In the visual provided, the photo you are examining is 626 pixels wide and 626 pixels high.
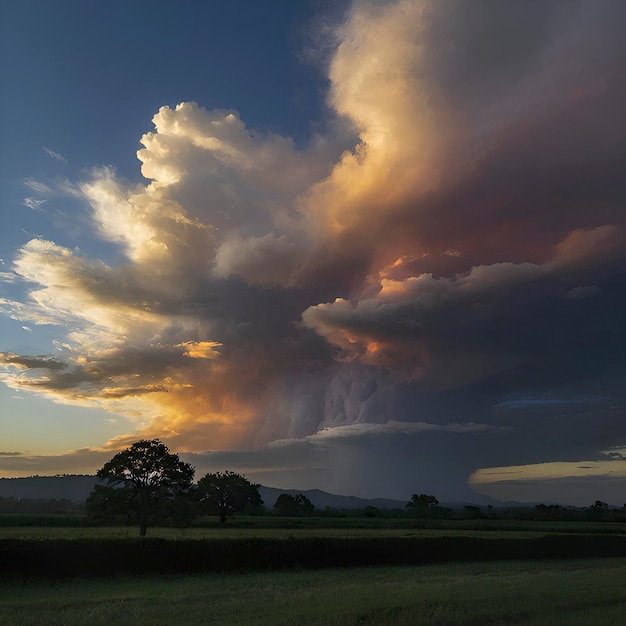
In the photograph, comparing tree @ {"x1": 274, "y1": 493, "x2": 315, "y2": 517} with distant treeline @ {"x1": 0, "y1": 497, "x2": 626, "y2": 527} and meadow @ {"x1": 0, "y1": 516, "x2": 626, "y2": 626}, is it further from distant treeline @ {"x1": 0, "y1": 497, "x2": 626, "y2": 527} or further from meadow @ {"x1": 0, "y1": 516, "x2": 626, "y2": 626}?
meadow @ {"x1": 0, "y1": 516, "x2": 626, "y2": 626}

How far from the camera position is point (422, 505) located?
5221 inches

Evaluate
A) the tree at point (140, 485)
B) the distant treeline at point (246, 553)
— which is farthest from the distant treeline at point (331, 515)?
the distant treeline at point (246, 553)

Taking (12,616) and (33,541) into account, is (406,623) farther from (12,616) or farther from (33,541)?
(33,541)

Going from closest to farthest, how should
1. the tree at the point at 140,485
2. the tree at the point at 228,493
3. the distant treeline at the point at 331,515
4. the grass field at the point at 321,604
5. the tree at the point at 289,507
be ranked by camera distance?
the grass field at the point at 321,604
the tree at the point at 140,485
the distant treeline at the point at 331,515
the tree at the point at 228,493
the tree at the point at 289,507

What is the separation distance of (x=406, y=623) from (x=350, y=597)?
18.1 ft

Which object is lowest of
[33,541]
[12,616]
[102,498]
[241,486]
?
[12,616]

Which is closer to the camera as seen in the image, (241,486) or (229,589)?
(229,589)

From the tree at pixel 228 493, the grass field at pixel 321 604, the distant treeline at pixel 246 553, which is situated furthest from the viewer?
the tree at pixel 228 493

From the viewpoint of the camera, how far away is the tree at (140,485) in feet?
152

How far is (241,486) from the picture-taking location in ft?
313

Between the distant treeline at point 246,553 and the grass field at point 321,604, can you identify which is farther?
the distant treeline at point 246,553

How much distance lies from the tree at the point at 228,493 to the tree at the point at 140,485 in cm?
4392

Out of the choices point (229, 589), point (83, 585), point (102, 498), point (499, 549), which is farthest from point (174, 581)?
point (499, 549)

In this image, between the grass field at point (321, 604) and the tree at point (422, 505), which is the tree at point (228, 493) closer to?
the tree at point (422, 505)
